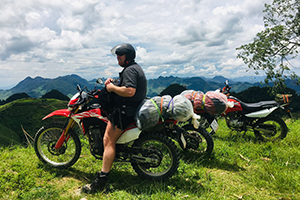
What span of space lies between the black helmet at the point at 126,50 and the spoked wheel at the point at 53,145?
200 cm

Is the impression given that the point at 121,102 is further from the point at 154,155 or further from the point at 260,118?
the point at 260,118

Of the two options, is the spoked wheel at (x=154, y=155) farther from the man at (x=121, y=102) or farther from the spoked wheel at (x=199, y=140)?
the spoked wheel at (x=199, y=140)

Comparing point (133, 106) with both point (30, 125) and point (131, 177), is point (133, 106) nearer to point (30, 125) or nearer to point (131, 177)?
point (131, 177)

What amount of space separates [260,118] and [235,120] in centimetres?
77

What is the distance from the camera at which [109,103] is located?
11.2 feet

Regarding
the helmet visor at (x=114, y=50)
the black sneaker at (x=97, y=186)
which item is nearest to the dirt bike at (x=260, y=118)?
the helmet visor at (x=114, y=50)

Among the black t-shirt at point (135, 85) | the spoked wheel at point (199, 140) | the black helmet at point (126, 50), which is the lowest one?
the spoked wheel at point (199, 140)

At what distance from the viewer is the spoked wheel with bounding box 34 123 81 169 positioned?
157 inches

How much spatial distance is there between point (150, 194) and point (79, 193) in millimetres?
1271

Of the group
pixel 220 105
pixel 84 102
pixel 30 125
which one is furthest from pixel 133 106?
pixel 30 125

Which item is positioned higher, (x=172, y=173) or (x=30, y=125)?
(x=172, y=173)

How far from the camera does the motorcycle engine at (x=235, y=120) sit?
5988 mm

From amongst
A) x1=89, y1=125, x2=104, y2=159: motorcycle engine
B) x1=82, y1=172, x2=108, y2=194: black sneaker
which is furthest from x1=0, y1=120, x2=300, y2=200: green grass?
x1=89, y1=125, x2=104, y2=159: motorcycle engine

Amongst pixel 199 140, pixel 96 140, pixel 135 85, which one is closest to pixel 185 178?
pixel 199 140
